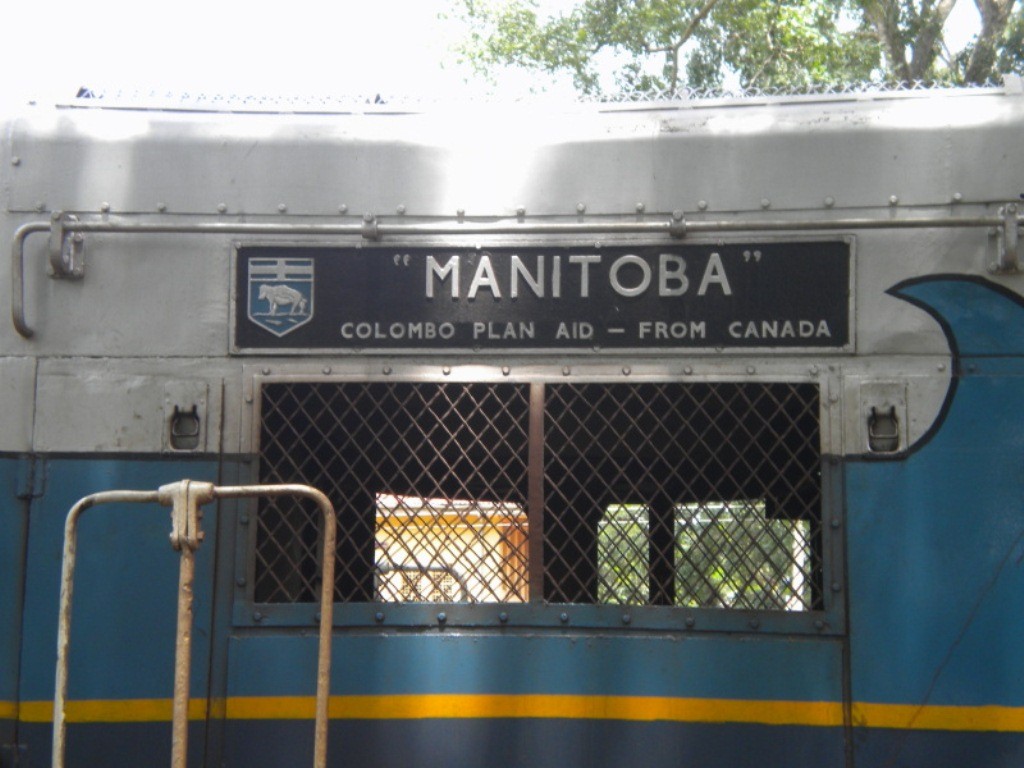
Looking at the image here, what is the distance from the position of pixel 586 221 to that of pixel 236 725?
180 centimetres

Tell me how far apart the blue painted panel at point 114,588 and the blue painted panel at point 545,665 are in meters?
0.22

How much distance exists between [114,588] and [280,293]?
3.27 feet

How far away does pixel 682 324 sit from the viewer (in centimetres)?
344

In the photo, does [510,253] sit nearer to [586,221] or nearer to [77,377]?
[586,221]

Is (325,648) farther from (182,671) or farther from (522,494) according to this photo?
(522,494)

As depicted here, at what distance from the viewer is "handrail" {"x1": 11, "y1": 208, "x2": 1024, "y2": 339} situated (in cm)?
342

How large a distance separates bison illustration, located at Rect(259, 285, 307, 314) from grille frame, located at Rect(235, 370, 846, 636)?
0.21 meters

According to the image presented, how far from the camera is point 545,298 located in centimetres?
348

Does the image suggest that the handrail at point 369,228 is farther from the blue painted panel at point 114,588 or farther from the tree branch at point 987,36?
the tree branch at point 987,36

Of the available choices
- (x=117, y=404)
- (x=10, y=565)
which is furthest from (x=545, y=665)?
(x=10, y=565)

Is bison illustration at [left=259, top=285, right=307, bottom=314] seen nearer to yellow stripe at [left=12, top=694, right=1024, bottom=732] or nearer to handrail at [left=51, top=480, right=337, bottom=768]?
handrail at [left=51, top=480, right=337, bottom=768]

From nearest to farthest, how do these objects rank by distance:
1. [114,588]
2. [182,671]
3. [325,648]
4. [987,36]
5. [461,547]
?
[182,671] → [325,648] → [114,588] → [461,547] → [987,36]

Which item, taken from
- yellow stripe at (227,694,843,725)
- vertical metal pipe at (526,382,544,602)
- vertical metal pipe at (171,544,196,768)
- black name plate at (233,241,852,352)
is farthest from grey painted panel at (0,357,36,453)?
vertical metal pipe at (526,382,544,602)

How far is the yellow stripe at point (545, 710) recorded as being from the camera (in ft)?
10.4
